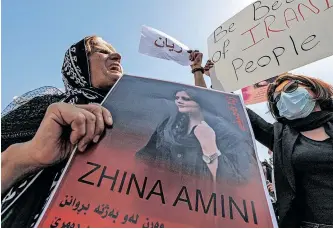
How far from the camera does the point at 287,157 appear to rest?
48.1 inches

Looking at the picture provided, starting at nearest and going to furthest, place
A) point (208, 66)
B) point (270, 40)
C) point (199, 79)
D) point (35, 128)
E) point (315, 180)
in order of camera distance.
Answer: point (35, 128)
point (315, 180)
point (199, 79)
point (270, 40)
point (208, 66)

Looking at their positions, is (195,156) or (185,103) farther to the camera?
(185,103)

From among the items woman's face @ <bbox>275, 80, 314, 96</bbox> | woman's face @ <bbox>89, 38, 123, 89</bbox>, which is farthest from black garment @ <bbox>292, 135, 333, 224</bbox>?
woman's face @ <bbox>89, 38, 123, 89</bbox>

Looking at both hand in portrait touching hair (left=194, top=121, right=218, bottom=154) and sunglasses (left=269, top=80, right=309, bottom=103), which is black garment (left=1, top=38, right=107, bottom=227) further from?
sunglasses (left=269, top=80, right=309, bottom=103)

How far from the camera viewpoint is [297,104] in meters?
1.45

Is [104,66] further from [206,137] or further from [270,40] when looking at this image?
[270,40]

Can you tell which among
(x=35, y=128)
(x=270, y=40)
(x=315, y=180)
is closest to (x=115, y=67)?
(x=35, y=128)

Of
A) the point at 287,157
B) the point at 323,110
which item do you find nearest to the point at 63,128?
the point at 287,157

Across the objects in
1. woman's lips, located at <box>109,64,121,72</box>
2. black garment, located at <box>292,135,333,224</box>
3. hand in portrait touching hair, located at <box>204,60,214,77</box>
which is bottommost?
black garment, located at <box>292,135,333,224</box>

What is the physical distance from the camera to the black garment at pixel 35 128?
2.62 ft

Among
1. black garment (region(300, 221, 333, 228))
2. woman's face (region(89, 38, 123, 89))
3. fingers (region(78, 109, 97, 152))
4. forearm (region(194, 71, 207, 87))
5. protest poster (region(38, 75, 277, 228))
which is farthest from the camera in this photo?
forearm (region(194, 71, 207, 87))

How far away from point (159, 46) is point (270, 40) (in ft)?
2.25

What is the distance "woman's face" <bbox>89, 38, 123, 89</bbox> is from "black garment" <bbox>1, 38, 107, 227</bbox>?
0.09 ft

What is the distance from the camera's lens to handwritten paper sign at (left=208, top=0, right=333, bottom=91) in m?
1.72
